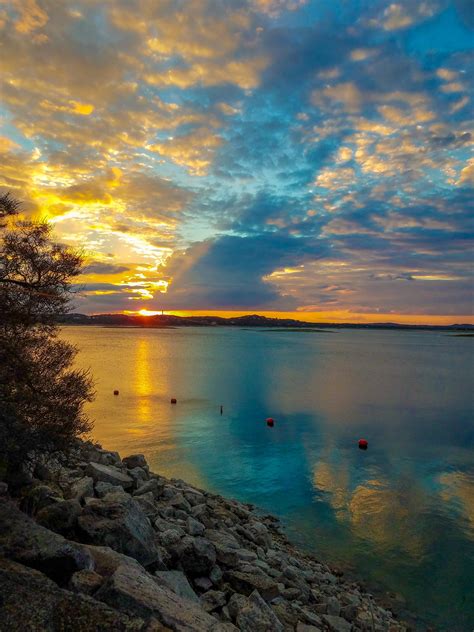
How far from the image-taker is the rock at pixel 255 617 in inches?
358

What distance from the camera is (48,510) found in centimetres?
974

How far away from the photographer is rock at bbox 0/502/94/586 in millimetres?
7324

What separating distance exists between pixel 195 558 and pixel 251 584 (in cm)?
163

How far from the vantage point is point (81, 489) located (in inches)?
481

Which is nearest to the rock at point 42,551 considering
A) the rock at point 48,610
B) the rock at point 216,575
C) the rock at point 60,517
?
the rock at point 48,610

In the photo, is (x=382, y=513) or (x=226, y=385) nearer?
(x=382, y=513)

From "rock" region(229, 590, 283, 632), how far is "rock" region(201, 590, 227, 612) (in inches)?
20.1

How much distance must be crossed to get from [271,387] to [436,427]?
26971 millimetres

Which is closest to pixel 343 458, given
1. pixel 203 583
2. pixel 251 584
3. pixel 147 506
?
pixel 147 506

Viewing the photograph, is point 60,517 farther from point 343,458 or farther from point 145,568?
A: point 343,458

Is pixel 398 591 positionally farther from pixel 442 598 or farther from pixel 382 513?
pixel 382 513

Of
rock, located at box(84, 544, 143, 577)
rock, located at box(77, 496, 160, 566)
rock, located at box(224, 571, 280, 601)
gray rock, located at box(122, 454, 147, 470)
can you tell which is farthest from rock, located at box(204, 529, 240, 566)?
gray rock, located at box(122, 454, 147, 470)

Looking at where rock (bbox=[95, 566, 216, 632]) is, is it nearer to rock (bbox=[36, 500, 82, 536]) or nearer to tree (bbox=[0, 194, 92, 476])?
rock (bbox=[36, 500, 82, 536])

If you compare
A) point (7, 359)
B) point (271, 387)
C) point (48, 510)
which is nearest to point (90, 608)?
point (48, 510)
